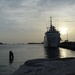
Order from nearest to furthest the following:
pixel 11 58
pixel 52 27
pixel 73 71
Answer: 1. pixel 73 71
2. pixel 11 58
3. pixel 52 27

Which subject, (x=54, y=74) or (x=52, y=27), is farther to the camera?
(x=52, y=27)

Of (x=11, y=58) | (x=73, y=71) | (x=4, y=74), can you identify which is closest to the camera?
(x=73, y=71)

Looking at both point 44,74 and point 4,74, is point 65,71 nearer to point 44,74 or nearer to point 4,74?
point 44,74

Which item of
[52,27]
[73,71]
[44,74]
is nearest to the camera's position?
[73,71]

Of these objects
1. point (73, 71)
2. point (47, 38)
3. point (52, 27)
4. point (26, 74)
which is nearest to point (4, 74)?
point (26, 74)

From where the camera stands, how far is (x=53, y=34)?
130 m

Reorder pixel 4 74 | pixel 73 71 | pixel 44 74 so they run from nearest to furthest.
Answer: pixel 73 71 < pixel 44 74 < pixel 4 74

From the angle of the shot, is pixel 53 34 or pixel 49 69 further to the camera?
pixel 53 34

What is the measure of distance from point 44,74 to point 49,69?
0.97 metres

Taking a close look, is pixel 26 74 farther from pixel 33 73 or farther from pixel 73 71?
pixel 73 71

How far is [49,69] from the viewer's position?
54.4 feet

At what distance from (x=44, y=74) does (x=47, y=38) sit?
113394mm

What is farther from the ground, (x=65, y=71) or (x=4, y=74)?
(x=65, y=71)

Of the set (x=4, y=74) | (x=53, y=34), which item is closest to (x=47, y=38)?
(x=53, y=34)
